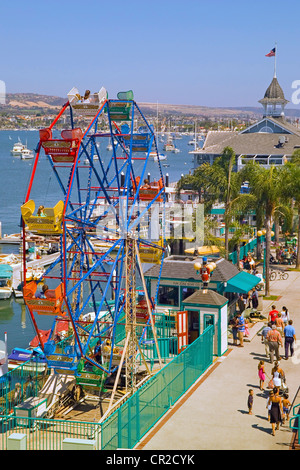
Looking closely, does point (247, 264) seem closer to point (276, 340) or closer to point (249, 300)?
point (249, 300)

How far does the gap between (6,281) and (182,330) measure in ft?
92.6

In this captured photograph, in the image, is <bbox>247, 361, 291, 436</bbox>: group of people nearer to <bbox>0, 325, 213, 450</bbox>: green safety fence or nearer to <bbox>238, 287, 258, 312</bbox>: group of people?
<bbox>0, 325, 213, 450</bbox>: green safety fence

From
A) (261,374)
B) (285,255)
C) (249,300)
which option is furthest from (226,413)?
(285,255)

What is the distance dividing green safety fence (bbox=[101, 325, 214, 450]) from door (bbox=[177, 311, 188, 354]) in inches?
38.1

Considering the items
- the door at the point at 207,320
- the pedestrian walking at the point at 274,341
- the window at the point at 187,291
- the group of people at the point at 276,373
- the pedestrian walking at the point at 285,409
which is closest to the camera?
the group of people at the point at 276,373

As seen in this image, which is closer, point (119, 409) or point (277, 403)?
point (119, 409)

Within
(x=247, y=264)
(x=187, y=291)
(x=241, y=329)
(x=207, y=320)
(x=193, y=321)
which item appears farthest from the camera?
(x=247, y=264)

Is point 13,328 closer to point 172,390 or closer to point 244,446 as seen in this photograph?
point 172,390

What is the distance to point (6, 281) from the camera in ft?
176

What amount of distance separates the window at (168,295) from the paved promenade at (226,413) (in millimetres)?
3649

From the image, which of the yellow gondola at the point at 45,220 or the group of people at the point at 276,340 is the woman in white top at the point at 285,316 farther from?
the yellow gondola at the point at 45,220

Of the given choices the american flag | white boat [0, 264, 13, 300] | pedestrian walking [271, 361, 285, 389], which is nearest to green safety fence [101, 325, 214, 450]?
pedestrian walking [271, 361, 285, 389]

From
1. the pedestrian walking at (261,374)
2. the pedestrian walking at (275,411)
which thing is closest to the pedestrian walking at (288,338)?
the pedestrian walking at (261,374)

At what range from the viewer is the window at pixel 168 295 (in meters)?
32.1
